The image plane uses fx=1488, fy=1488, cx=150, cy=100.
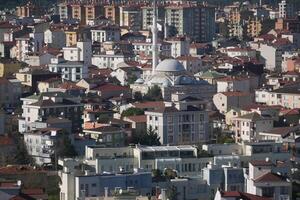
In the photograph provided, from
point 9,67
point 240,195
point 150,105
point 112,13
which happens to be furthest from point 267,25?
point 240,195

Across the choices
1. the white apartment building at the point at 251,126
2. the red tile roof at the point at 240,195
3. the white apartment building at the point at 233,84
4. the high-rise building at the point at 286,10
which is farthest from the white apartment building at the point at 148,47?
the red tile roof at the point at 240,195

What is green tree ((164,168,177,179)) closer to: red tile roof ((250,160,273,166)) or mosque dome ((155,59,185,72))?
red tile roof ((250,160,273,166))

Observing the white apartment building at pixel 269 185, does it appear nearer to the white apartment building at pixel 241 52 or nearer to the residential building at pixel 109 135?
the residential building at pixel 109 135

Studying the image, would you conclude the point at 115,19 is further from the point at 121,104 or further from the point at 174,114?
the point at 174,114

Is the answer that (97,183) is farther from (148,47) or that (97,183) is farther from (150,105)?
(148,47)

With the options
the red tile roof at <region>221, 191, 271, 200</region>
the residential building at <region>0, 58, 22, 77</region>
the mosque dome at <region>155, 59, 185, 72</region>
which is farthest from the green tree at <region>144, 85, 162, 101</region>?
the red tile roof at <region>221, 191, 271, 200</region>
